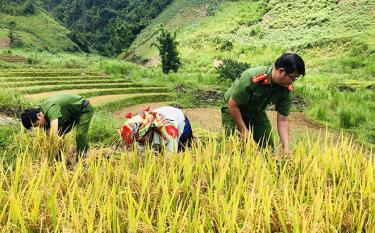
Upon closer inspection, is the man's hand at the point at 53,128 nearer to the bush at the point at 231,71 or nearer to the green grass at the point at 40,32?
the bush at the point at 231,71

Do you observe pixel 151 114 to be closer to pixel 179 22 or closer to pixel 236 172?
pixel 236 172

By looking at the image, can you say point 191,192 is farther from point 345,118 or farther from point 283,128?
point 345,118

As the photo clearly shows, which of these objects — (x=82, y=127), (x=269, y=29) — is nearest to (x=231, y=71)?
(x=82, y=127)

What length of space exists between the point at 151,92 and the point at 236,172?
8451mm

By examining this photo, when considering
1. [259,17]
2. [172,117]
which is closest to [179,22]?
[259,17]

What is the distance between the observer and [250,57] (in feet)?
66.0

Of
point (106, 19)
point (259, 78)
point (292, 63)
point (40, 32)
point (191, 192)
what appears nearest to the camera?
point (191, 192)

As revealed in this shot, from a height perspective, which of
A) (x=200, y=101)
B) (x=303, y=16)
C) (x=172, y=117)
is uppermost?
(x=303, y=16)

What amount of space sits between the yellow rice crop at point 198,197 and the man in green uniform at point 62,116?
1.04m

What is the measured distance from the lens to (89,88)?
420 inches

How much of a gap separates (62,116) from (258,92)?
192 centimetres

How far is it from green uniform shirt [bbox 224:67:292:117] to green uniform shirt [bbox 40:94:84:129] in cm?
158

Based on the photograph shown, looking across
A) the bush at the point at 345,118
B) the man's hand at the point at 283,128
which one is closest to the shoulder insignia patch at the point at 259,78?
the man's hand at the point at 283,128

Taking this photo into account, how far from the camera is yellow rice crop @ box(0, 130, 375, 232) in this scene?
194cm
